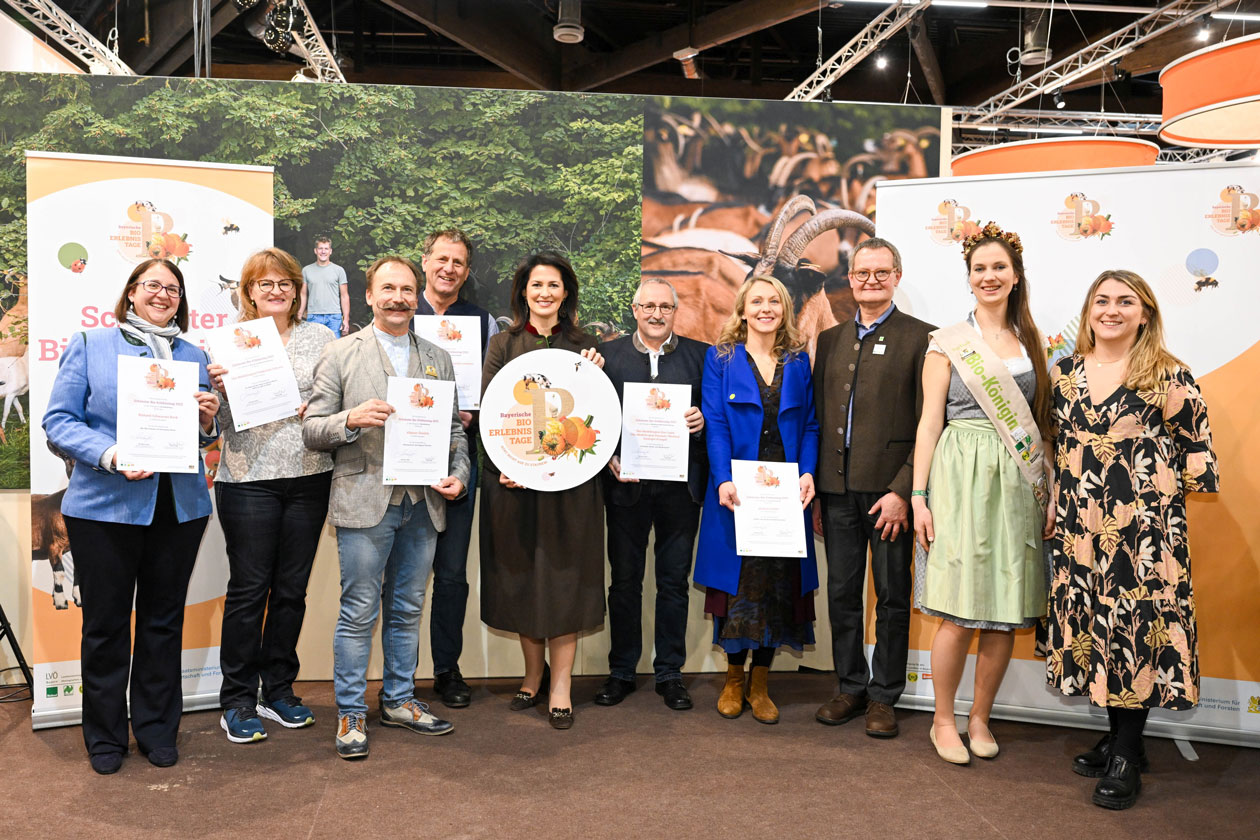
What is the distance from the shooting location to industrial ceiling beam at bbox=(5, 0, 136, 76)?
5.82 meters

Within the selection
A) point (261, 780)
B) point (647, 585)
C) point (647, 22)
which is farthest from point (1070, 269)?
point (647, 22)

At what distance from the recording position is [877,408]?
3.56 metres

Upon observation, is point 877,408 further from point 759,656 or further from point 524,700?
point 524,700

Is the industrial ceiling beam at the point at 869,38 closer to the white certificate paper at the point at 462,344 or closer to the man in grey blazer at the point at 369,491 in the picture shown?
the white certificate paper at the point at 462,344

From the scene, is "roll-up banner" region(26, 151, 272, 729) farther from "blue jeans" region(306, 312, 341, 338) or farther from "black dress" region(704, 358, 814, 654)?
"black dress" region(704, 358, 814, 654)

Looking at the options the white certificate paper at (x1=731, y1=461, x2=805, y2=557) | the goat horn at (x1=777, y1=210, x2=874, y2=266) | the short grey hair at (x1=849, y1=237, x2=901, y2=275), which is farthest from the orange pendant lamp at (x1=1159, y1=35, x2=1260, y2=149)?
the white certificate paper at (x1=731, y1=461, x2=805, y2=557)

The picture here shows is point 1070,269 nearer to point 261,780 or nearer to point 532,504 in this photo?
point 532,504

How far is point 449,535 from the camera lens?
3.86 metres

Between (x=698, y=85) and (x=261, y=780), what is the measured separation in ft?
31.5

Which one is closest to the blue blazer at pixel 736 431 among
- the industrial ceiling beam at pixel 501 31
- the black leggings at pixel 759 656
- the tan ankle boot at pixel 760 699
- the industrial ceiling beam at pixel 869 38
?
the black leggings at pixel 759 656

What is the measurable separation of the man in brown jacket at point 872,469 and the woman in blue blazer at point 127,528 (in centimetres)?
236

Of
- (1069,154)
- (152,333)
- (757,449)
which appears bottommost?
(757,449)

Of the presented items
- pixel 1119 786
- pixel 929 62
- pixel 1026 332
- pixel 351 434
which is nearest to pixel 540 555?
pixel 351 434

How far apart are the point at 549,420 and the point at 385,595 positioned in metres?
0.92
